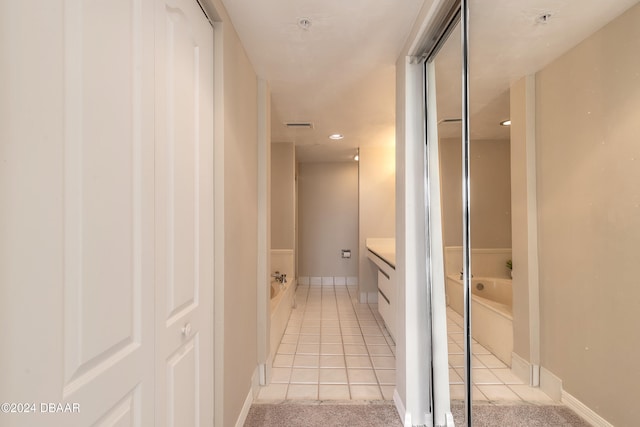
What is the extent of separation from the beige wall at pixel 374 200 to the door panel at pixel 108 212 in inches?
156

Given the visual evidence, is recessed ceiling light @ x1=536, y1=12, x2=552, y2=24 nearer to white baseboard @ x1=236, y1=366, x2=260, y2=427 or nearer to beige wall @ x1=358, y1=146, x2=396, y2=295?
white baseboard @ x1=236, y1=366, x2=260, y2=427

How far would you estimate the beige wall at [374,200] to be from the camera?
467 cm

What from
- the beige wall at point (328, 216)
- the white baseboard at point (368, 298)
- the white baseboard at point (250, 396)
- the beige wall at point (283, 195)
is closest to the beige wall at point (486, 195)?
the white baseboard at point (250, 396)

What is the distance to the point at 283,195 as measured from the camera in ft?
14.4

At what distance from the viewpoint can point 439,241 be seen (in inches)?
65.2

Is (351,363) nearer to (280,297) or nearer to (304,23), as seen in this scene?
(280,297)

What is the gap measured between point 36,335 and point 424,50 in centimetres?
204

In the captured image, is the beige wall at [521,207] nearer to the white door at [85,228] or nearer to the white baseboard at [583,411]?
the white baseboard at [583,411]

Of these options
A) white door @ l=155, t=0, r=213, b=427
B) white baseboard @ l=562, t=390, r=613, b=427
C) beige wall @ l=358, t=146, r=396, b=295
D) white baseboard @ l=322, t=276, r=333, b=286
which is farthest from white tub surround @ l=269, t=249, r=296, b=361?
white baseboard @ l=562, t=390, r=613, b=427

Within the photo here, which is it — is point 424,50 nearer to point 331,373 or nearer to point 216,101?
point 216,101

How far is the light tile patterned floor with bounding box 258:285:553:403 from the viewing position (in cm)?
120

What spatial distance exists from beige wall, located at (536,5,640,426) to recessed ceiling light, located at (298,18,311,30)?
3.93ft

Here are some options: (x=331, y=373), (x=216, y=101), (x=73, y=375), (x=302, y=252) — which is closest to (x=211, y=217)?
(x=216, y=101)

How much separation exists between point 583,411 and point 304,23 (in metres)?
1.99
